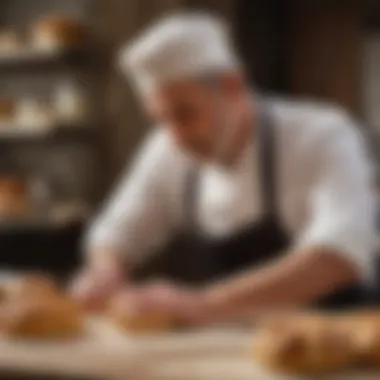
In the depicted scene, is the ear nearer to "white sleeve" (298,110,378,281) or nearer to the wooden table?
"white sleeve" (298,110,378,281)

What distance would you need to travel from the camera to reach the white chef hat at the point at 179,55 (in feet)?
5.82

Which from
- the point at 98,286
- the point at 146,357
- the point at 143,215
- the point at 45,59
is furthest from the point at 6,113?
the point at 146,357

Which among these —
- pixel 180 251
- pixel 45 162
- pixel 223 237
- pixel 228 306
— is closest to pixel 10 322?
pixel 228 306

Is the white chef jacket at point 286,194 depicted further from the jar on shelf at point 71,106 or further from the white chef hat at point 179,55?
the jar on shelf at point 71,106

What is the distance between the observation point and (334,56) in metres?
3.48

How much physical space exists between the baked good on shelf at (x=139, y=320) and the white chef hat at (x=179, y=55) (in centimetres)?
49

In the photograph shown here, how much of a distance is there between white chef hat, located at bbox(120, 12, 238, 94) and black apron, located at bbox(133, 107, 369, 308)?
0.15 meters

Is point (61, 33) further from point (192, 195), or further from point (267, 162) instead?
point (267, 162)

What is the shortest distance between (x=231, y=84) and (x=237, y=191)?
0.19 metres

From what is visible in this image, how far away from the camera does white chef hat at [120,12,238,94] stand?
1.77m

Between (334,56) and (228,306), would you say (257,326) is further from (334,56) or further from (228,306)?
(334,56)

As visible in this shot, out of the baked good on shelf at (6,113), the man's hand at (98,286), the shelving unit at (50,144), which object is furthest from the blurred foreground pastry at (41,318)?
the baked good on shelf at (6,113)

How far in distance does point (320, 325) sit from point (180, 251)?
194cm

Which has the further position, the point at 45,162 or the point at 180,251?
the point at 45,162
